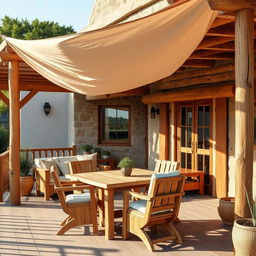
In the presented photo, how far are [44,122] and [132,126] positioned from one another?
297 cm

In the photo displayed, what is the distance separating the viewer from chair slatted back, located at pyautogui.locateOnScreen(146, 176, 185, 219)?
14.3 feet

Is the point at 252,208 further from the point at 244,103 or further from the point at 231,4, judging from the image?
the point at 231,4

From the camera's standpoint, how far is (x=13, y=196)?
6.71 meters

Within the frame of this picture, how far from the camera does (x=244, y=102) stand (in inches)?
136

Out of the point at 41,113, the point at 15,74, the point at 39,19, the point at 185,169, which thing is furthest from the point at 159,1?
the point at 39,19

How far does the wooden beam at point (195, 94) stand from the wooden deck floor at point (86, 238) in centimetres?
192

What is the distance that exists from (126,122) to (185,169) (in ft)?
11.4

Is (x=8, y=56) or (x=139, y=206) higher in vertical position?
(x=8, y=56)

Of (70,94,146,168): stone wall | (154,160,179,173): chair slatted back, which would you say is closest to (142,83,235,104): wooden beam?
(154,160,179,173): chair slatted back

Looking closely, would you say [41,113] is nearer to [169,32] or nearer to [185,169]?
[185,169]

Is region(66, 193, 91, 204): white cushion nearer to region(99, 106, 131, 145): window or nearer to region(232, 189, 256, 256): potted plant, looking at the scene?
region(232, 189, 256, 256): potted plant

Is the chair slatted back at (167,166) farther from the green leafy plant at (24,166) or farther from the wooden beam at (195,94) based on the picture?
the green leafy plant at (24,166)

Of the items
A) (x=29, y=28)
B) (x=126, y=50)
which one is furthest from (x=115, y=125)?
(x=29, y=28)

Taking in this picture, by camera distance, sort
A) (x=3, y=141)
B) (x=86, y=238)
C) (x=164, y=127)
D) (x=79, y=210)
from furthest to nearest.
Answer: (x=3, y=141) → (x=164, y=127) → (x=79, y=210) → (x=86, y=238)
